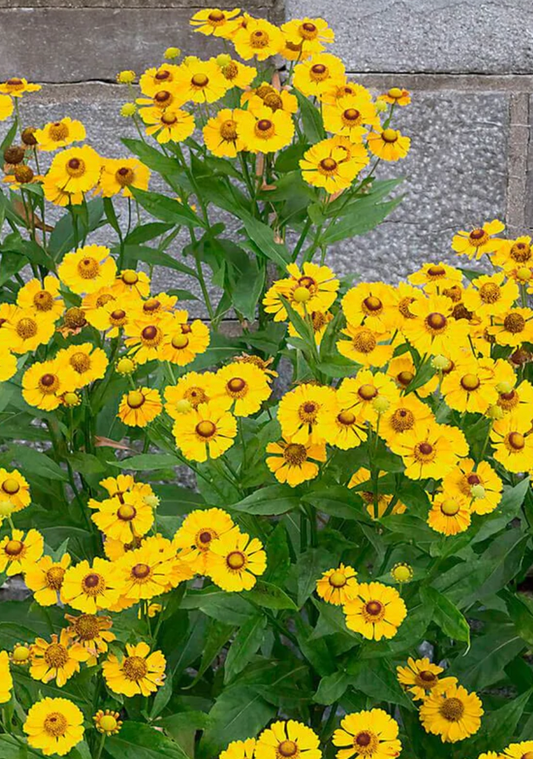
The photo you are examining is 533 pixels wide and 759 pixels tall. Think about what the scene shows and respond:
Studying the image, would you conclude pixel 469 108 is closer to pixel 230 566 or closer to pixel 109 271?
pixel 109 271

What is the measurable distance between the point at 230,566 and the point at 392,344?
209 mm

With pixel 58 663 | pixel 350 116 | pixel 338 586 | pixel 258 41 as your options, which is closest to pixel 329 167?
pixel 350 116

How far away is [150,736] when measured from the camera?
74 centimetres

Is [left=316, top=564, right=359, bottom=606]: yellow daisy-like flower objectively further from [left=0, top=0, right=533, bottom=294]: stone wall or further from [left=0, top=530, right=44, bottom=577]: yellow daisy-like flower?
[left=0, top=0, right=533, bottom=294]: stone wall

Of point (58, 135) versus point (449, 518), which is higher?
point (58, 135)

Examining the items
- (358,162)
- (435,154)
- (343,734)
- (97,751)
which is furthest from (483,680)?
(435,154)

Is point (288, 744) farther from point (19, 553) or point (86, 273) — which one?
point (86, 273)

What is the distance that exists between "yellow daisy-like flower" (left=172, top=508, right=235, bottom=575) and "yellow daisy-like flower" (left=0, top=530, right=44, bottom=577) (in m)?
0.10

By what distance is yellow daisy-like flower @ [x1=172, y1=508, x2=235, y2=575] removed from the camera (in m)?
0.73

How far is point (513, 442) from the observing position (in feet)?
2.51

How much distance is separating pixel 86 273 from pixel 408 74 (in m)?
0.67

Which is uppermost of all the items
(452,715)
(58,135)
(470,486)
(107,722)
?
(58,135)

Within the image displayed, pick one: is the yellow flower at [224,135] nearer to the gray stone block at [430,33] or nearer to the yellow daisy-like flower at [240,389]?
the yellow daisy-like flower at [240,389]

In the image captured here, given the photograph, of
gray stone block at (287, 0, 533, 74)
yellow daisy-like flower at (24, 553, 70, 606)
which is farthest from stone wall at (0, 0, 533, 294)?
yellow daisy-like flower at (24, 553, 70, 606)
